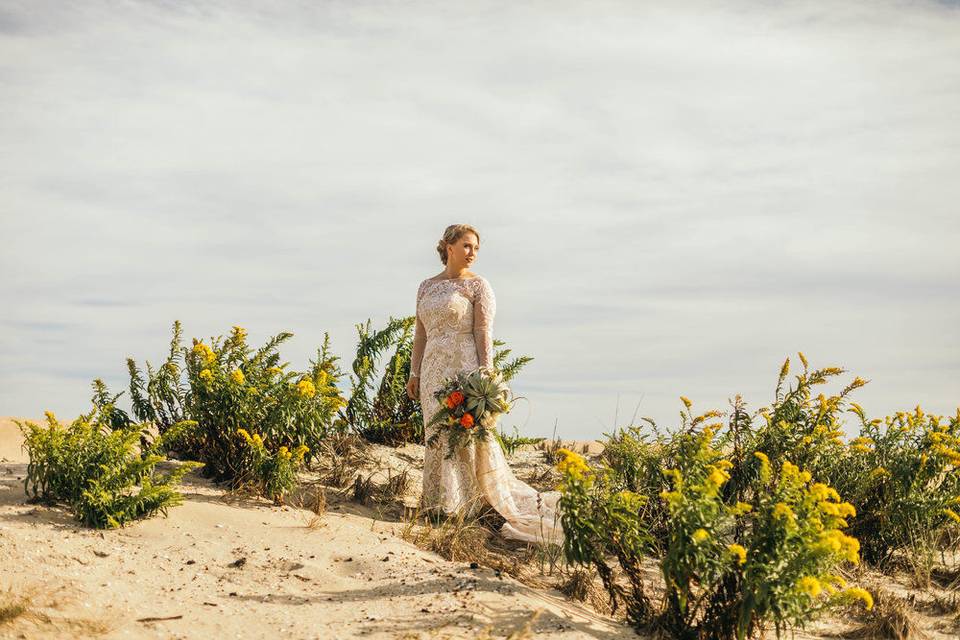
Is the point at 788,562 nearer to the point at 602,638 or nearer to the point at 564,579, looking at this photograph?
the point at 602,638

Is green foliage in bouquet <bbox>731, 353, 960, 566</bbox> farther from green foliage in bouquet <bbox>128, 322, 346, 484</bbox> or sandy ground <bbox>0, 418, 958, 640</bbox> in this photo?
green foliage in bouquet <bbox>128, 322, 346, 484</bbox>

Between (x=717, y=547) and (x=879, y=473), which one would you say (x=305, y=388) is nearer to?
(x=717, y=547)

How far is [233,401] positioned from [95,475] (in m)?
1.41

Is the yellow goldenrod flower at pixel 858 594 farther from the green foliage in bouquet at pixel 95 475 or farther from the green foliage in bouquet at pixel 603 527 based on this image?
the green foliage in bouquet at pixel 95 475

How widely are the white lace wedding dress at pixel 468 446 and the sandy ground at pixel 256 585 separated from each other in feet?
3.00

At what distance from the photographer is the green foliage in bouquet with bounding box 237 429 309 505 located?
24.8ft

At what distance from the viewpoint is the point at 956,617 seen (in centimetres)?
700

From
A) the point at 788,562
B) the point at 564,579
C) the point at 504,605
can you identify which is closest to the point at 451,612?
the point at 504,605

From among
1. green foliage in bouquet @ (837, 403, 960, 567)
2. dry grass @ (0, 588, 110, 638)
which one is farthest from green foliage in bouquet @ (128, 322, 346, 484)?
green foliage in bouquet @ (837, 403, 960, 567)

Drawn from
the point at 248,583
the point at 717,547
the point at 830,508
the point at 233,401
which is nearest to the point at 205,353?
the point at 233,401

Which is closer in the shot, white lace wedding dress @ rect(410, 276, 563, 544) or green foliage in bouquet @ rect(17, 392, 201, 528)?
green foliage in bouquet @ rect(17, 392, 201, 528)

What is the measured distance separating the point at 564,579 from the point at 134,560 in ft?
9.92

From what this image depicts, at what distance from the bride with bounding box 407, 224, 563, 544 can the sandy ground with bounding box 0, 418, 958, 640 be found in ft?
3.03

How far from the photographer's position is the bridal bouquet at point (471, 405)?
8.10 m
